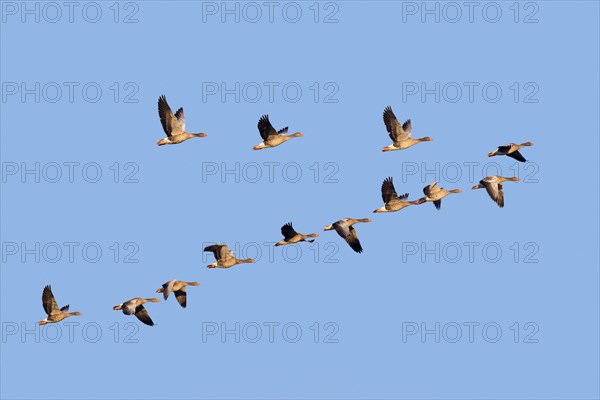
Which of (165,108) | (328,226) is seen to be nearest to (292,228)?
(328,226)

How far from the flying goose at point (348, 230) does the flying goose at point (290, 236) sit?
120 centimetres

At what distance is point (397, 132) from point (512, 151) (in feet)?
17.0

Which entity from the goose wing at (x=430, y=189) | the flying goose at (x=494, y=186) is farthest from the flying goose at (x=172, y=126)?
the flying goose at (x=494, y=186)

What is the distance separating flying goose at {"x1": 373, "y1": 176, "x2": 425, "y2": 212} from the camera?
90.6m

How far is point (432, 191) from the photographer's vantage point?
92375 mm

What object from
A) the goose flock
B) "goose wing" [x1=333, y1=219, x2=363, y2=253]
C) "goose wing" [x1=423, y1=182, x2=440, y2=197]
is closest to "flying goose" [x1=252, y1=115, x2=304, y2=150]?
the goose flock

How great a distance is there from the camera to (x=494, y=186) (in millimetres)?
92875

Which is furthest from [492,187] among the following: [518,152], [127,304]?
[127,304]

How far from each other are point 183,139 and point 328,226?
6.77 meters

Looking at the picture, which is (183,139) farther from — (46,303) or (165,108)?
(46,303)

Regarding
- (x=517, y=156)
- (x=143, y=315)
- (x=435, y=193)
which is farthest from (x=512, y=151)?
(x=143, y=315)

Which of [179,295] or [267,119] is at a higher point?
[267,119]

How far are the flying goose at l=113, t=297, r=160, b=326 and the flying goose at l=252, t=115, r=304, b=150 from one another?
7.48 meters

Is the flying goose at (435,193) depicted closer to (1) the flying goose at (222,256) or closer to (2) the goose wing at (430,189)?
(2) the goose wing at (430,189)
